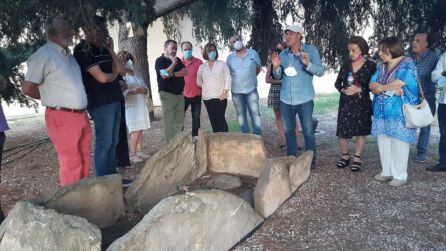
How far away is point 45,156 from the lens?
669cm

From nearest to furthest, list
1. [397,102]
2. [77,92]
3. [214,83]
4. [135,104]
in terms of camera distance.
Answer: [77,92] < [397,102] < [135,104] < [214,83]

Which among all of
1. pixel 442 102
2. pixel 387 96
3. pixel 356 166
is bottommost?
pixel 356 166

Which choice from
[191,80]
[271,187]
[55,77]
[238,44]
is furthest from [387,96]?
[55,77]

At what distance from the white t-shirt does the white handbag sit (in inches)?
100

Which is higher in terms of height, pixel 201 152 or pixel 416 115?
pixel 416 115

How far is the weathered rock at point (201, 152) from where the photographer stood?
4.65m

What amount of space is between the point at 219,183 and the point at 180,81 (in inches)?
81.6

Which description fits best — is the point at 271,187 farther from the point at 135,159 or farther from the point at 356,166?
the point at 135,159

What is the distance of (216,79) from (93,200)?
3118 millimetres

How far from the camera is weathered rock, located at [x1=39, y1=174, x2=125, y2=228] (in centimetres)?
315

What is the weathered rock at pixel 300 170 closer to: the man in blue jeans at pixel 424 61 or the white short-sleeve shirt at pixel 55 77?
the man in blue jeans at pixel 424 61

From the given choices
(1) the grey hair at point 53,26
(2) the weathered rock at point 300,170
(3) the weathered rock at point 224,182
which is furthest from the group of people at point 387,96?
(1) the grey hair at point 53,26

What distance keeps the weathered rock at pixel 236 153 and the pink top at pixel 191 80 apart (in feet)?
6.26

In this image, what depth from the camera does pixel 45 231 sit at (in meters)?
2.68
